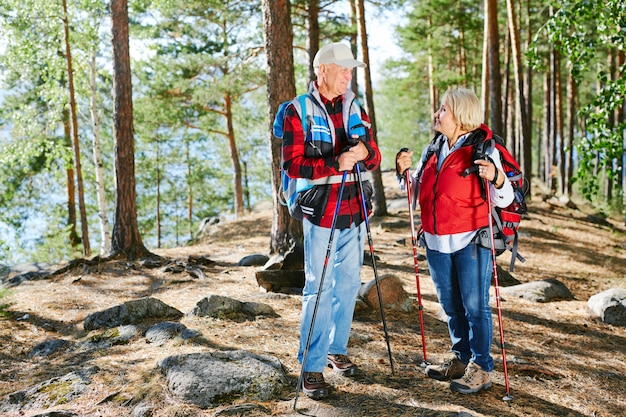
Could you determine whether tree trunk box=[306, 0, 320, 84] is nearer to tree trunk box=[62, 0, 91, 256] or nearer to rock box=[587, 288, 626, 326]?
tree trunk box=[62, 0, 91, 256]

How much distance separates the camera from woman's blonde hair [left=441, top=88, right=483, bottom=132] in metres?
3.31

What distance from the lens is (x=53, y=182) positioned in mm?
21781

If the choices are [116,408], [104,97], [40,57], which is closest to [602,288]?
[116,408]

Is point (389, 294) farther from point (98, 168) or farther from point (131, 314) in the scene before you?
point (98, 168)

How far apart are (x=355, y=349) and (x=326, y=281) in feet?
3.95

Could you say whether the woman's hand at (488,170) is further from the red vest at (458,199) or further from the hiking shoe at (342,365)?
the hiking shoe at (342,365)

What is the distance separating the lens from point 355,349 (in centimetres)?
430

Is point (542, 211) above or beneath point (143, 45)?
beneath

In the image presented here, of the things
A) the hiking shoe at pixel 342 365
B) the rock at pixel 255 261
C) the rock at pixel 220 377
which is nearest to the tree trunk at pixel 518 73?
the rock at pixel 255 261

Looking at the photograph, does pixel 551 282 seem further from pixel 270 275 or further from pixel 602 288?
pixel 270 275

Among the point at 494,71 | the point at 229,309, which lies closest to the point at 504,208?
the point at 229,309

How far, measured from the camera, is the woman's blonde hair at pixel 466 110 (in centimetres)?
331

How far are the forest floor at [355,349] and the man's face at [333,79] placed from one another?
1963 mm

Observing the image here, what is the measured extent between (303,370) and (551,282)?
5.02 meters
